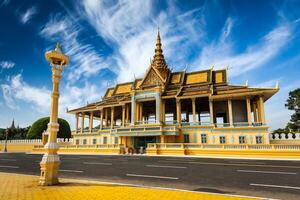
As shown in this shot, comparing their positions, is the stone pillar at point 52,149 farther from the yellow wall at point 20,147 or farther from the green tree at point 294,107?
the green tree at point 294,107

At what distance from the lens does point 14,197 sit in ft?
18.3

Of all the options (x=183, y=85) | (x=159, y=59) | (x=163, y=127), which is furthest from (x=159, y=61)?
(x=163, y=127)

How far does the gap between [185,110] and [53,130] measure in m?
32.7

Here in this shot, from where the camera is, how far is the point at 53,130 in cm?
812

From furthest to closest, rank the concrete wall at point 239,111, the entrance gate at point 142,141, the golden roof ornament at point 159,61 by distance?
the golden roof ornament at point 159,61, the concrete wall at point 239,111, the entrance gate at point 142,141

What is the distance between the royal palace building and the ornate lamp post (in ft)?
73.5

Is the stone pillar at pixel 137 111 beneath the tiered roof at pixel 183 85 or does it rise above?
beneath

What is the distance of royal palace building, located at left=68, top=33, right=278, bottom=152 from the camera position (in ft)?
92.3

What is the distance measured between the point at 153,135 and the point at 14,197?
82.7 feet

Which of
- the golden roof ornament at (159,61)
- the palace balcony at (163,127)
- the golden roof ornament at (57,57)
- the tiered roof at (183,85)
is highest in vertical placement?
the golden roof ornament at (159,61)

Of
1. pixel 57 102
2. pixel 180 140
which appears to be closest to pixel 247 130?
pixel 180 140

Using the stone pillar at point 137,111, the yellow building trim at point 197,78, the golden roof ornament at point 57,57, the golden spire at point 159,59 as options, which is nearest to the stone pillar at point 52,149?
the golden roof ornament at point 57,57

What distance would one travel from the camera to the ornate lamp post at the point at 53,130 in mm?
7478

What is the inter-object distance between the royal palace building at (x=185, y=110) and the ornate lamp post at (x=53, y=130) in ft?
73.5
